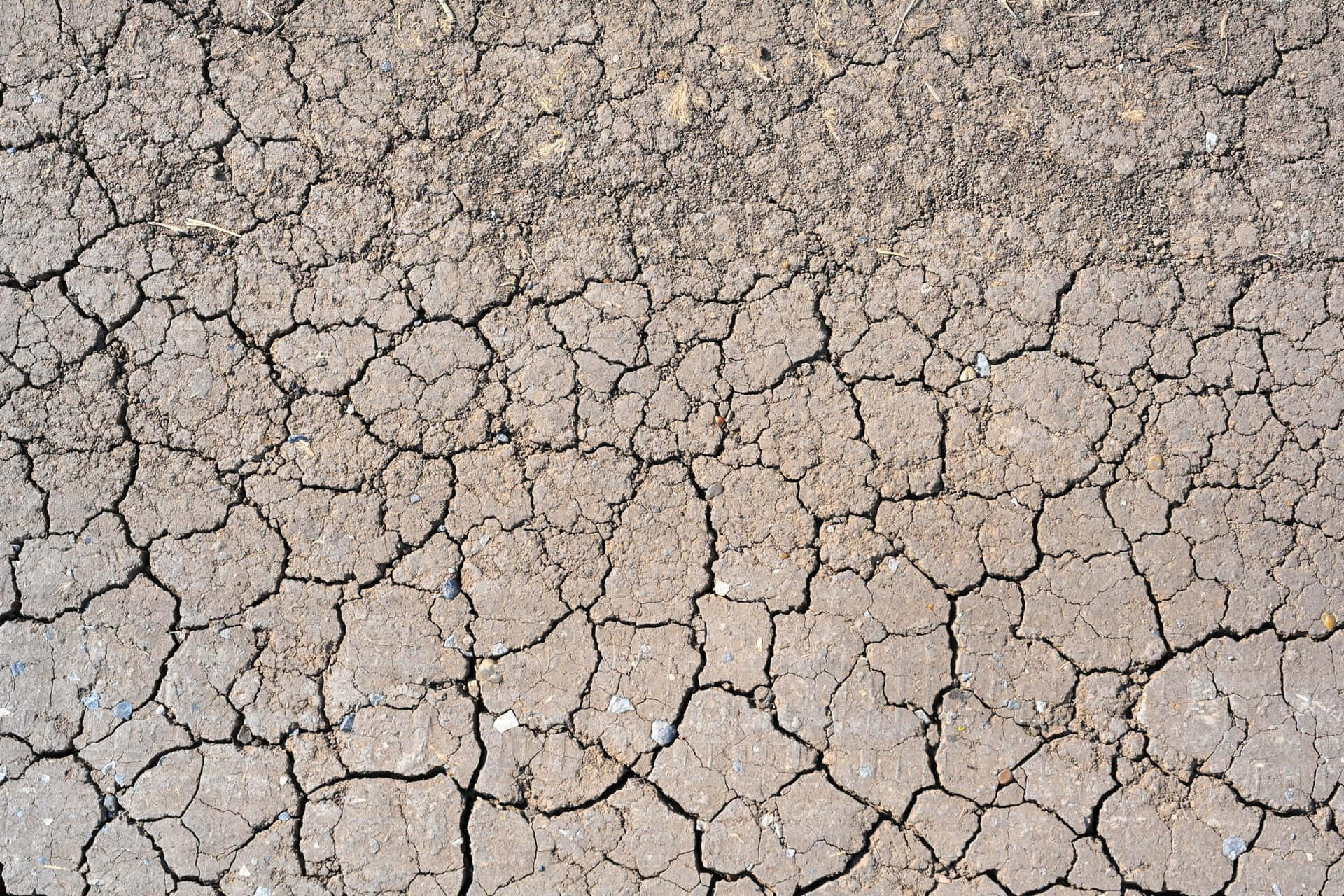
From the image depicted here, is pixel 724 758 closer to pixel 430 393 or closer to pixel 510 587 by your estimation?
pixel 510 587

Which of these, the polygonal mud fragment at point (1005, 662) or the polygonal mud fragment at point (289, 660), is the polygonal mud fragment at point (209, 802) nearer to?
the polygonal mud fragment at point (289, 660)

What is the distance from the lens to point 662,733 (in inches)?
118

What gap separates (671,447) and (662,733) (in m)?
0.89

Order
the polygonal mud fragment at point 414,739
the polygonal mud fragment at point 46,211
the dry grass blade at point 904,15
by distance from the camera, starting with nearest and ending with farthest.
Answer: the polygonal mud fragment at point 414,739, the polygonal mud fragment at point 46,211, the dry grass blade at point 904,15

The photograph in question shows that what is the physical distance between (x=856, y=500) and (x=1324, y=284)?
1749 millimetres

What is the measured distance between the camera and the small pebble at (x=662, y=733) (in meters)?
2.99

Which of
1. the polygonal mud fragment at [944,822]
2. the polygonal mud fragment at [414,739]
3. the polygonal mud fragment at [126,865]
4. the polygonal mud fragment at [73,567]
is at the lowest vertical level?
the polygonal mud fragment at [126,865]

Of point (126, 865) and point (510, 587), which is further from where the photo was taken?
point (510, 587)

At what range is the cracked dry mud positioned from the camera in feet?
9.69

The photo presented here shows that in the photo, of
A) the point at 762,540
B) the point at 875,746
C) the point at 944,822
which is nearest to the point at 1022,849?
the point at 944,822

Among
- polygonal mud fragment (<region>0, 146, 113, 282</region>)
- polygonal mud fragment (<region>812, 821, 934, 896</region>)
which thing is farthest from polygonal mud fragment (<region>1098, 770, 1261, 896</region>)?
polygonal mud fragment (<region>0, 146, 113, 282</region>)

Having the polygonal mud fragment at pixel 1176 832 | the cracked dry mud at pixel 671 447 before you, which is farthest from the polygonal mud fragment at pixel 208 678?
the polygonal mud fragment at pixel 1176 832

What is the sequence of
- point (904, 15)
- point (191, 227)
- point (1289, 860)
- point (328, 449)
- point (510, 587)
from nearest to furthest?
point (1289, 860)
point (510, 587)
point (328, 449)
point (191, 227)
point (904, 15)

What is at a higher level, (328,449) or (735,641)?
(328,449)
